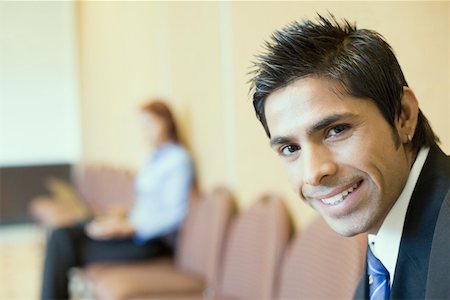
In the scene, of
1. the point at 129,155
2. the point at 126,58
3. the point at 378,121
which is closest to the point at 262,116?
the point at 378,121

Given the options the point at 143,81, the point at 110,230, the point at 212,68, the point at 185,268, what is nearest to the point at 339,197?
the point at 212,68

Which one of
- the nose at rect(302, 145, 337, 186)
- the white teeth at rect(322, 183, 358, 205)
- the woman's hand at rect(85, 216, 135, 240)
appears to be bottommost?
the woman's hand at rect(85, 216, 135, 240)

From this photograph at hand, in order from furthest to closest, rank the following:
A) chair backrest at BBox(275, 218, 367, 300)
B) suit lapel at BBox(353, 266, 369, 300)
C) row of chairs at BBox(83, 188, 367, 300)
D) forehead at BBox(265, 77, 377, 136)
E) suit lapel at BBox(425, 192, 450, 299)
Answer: row of chairs at BBox(83, 188, 367, 300) < chair backrest at BBox(275, 218, 367, 300) < suit lapel at BBox(353, 266, 369, 300) < forehead at BBox(265, 77, 377, 136) < suit lapel at BBox(425, 192, 450, 299)

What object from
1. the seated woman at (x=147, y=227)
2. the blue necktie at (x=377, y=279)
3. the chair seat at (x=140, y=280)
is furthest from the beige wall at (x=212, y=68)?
the chair seat at (x=140, y=280)

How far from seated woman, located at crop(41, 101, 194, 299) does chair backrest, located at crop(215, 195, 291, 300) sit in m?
0.55

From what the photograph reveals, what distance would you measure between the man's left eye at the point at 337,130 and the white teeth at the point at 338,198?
0.08m

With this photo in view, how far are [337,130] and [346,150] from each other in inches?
1.2

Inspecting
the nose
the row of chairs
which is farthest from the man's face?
the row of chairs

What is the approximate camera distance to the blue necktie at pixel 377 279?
813 millimetres

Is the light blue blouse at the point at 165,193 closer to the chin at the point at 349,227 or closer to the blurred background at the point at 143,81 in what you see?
the blurred background at the point at 143,81

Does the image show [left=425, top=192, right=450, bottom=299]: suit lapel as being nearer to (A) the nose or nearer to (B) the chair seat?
(A) the nose

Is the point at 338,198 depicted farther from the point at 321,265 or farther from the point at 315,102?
the point at 321,265

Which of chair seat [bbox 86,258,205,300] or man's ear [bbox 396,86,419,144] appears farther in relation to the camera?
chair seat [bbox 86,258,205,300]

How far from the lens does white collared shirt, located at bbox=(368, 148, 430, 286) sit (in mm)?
772
